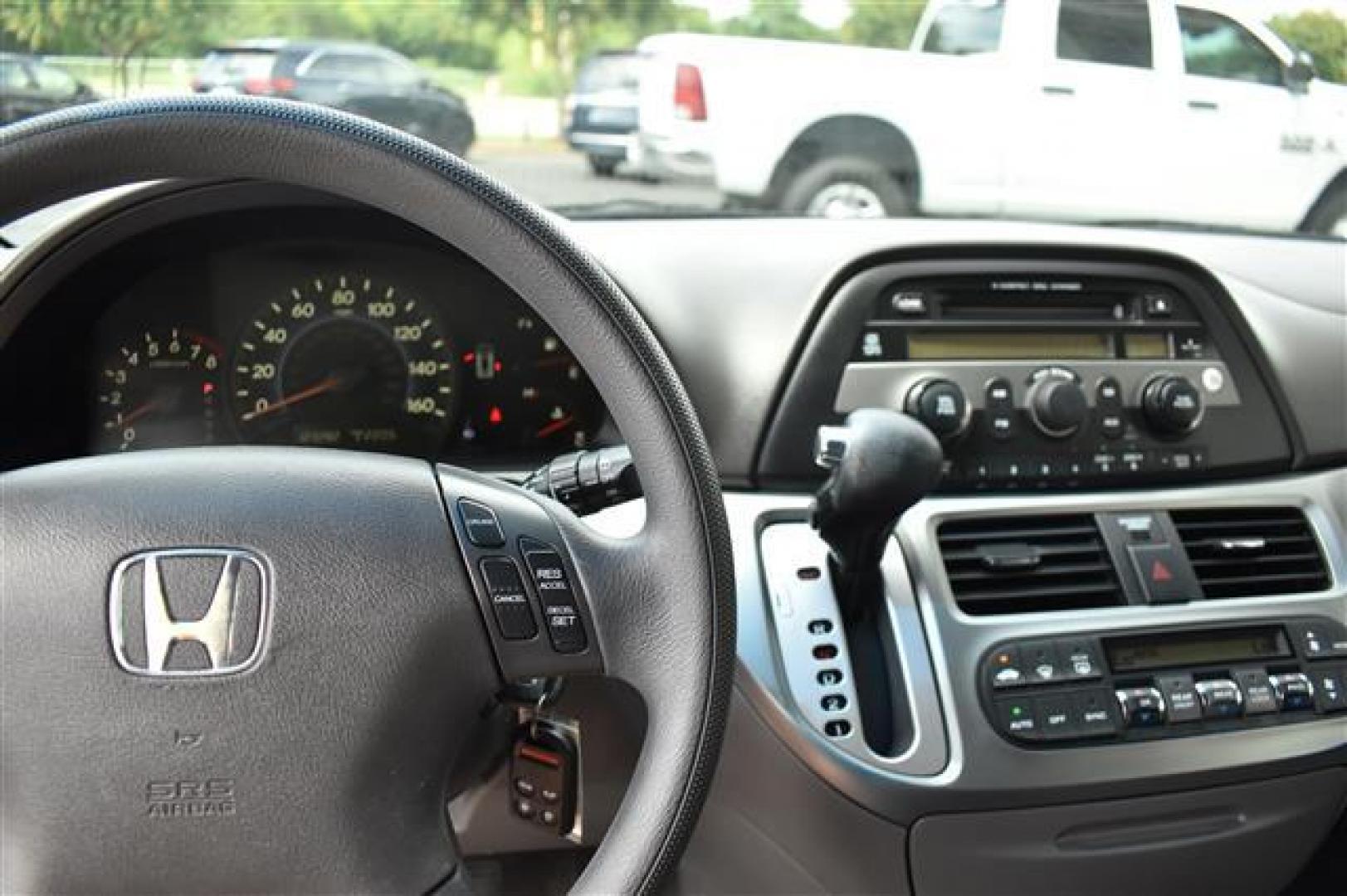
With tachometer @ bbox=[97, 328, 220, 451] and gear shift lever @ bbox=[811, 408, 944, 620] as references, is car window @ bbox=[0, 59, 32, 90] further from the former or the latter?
gear shift lever @ bbox=[811, 408, 944, 620]

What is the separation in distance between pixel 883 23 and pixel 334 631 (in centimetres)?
158

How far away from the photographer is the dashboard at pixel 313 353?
197 cm

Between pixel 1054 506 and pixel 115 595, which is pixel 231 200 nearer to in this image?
pixel 115 595

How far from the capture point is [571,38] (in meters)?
2.23

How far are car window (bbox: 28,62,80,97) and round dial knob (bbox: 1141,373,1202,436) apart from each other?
174 cm

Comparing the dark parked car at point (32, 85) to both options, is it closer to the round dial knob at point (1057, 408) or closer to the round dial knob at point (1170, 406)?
the round dial knob at point (1057, 408)

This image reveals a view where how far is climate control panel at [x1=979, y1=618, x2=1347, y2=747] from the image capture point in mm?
1829

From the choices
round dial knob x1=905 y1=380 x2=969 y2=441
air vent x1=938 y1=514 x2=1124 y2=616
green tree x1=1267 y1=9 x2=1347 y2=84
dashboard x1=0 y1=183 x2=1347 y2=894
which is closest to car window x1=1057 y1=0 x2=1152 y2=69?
green tree x1=1267 y1=9 x2=1347 y2=84

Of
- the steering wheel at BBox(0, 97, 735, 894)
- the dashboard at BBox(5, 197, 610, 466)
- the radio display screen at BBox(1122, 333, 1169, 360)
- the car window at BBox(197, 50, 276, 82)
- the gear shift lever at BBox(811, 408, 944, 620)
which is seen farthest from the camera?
the radio display screen at BBox(1122, 333, 1169, 360)

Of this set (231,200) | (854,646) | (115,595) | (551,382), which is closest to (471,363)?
(551,382)

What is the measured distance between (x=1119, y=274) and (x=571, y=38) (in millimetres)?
1007

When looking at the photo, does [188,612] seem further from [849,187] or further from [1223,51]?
[1223,51]

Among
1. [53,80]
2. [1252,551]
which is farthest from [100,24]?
[1252,551]

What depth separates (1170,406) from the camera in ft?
6.98
